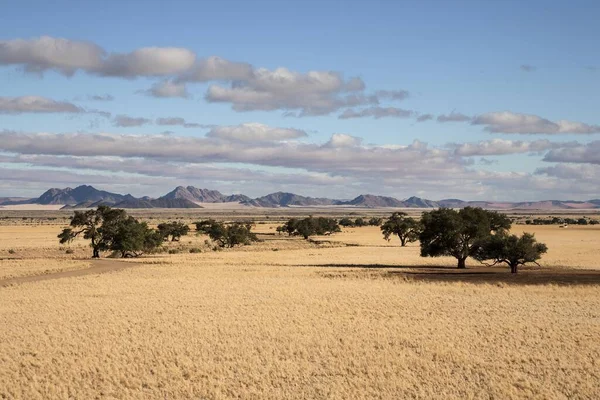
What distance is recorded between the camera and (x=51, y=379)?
21.3 metres

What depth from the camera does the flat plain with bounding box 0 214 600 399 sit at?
20.6 m

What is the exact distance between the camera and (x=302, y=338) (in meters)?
27.8

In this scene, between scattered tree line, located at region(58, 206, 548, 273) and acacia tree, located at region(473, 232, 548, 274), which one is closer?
acacia tree, located at region(473, 232, 548, 274)

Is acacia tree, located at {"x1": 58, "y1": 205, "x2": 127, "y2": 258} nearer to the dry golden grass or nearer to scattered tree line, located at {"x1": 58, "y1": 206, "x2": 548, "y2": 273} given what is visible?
scattered tree line, located at {"x1": 58, "y1": 206, "x2": 548, "y2": 273}

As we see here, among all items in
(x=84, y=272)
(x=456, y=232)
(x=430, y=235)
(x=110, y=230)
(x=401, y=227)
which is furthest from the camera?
(x=401, y=227)

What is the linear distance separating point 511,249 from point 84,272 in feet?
128

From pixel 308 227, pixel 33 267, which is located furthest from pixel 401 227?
pixel 33 267

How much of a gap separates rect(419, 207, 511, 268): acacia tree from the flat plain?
30.2 feet

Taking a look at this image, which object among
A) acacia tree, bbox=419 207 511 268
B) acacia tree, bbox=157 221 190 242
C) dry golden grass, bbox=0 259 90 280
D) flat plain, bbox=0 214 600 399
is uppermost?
acacia tree, bbox=419 207 511 268

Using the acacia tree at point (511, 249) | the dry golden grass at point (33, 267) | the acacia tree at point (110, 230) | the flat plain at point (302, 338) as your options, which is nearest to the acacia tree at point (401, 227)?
the acacia tree at point (110, 230)

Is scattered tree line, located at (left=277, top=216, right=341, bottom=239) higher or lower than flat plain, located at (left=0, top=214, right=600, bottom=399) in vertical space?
higher

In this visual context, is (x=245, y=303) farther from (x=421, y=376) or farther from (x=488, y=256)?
(x=488, y=256)

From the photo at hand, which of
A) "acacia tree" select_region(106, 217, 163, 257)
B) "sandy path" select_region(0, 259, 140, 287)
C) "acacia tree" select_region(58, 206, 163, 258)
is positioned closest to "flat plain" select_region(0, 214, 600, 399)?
"sandy path" select_region(0, 259, 140, 287)

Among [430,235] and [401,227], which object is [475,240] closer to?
[430,235]
